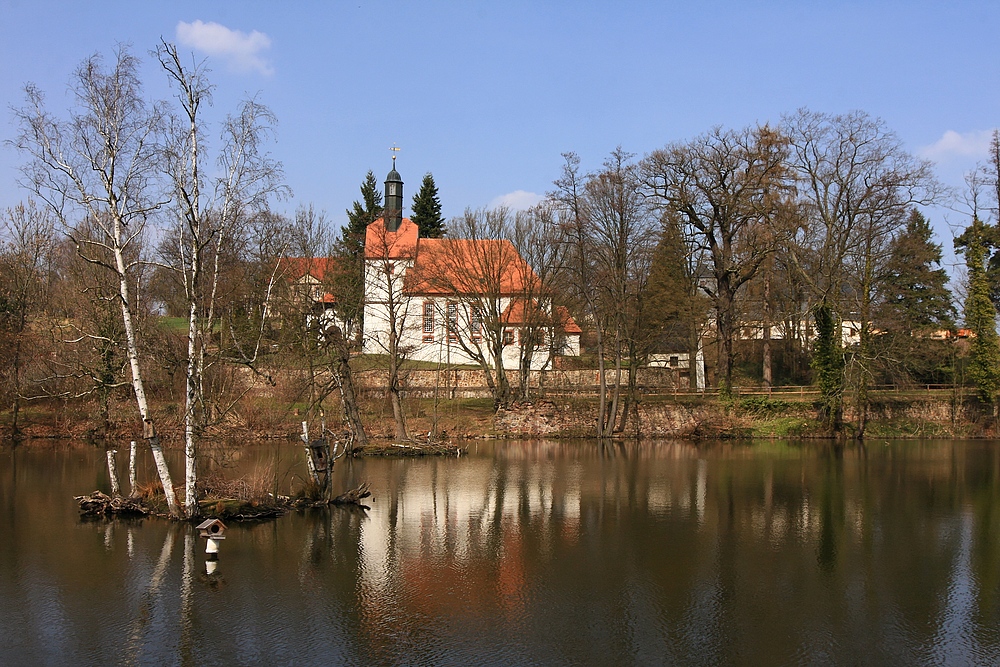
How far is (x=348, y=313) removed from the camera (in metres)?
29.1

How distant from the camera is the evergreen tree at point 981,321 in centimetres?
3397

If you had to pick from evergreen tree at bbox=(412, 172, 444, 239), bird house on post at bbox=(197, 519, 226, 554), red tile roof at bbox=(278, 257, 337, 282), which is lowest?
bird house on post at bbox=(197, 519, 226, 554)

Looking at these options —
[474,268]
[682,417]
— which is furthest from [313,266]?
[682,417]

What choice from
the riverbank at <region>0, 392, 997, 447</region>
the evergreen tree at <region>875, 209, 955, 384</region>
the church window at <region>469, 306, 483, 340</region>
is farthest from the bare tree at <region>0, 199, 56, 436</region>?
the evergreen tree at <region>875, 209, 955, 384</region>

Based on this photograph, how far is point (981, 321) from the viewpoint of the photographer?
34.4m

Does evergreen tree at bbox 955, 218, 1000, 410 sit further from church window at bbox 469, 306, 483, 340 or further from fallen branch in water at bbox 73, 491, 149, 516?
fallen branch in water at bbox 73, 491, 149, 516

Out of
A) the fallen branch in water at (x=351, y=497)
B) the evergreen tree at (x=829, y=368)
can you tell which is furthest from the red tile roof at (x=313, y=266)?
the evergreen tree at (x=829, y=368)

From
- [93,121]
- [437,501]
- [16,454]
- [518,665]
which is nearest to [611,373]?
[437,501]

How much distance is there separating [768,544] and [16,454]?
75.2 feet

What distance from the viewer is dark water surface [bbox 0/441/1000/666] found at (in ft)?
30.1

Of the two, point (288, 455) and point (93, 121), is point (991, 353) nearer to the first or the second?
point (288, 455)

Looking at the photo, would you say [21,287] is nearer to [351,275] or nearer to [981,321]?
[351,275]

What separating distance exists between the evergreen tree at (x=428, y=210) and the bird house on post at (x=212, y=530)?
44.1 metres

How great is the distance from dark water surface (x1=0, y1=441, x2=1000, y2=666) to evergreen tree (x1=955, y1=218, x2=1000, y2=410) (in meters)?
15.8
